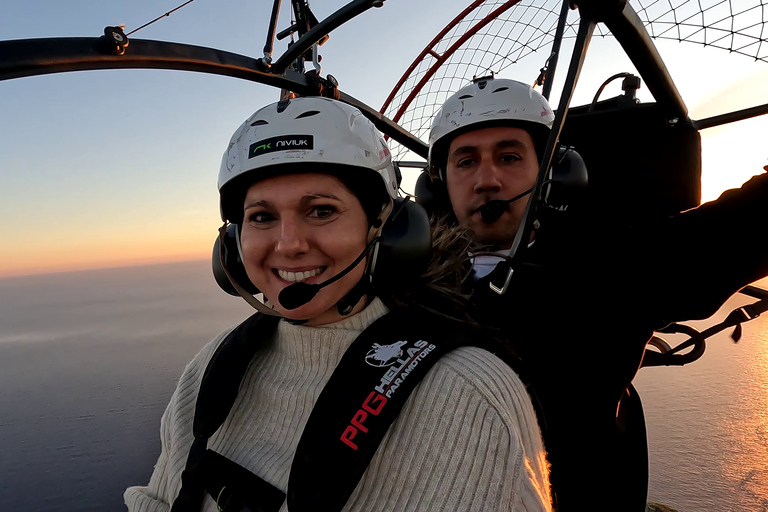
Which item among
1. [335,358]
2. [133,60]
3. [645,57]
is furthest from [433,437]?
[133,60]

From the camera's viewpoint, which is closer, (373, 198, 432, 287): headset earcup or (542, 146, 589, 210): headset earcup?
(373, 198, 432, 287): headset earcup

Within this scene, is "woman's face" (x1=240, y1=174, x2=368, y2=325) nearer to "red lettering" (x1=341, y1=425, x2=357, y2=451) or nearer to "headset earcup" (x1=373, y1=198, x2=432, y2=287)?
"headset earcup" (x1=373, y1=198, x2=432, y2=287)

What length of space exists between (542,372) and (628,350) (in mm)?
220

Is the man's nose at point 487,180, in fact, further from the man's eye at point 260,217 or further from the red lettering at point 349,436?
the red lettering at point 349,436

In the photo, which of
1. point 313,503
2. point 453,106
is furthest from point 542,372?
point 453,106

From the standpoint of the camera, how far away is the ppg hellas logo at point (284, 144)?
104 cm

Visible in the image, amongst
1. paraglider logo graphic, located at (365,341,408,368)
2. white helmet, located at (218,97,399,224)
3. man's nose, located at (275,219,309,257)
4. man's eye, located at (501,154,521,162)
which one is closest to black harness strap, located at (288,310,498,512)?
paraglider logo graphic, located at (365,341,408,368)

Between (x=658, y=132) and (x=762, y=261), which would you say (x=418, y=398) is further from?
(x=658, y=132)

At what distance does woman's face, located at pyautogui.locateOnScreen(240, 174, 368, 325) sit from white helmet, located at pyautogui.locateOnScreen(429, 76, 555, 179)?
838mm

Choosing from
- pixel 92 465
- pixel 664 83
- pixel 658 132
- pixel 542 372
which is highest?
pixel 664 83

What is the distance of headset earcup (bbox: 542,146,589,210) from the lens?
1.48 m

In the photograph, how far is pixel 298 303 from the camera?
3.23ft

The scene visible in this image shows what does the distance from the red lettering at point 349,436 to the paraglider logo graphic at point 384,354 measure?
0.14m

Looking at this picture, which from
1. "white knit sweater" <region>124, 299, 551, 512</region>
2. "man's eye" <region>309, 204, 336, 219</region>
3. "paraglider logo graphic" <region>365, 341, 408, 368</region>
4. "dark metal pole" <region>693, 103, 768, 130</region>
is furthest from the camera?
"dark metal pole" <region>693, 103, 768, 130</region>
